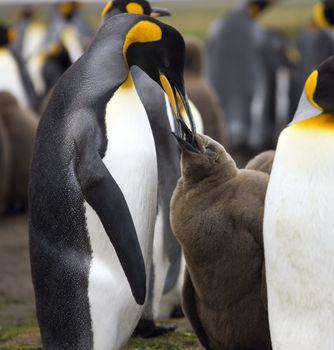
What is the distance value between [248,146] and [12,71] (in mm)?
3354

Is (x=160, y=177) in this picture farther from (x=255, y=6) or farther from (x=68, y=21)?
(x=68, y=21)

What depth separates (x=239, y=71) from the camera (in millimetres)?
14328

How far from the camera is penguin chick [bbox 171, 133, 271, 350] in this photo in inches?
165

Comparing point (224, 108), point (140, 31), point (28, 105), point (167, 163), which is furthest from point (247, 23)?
point (140, 31)

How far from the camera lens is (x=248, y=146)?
13719 mm

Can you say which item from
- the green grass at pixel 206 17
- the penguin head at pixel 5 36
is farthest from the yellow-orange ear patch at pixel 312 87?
the green grass at pixel 206 17

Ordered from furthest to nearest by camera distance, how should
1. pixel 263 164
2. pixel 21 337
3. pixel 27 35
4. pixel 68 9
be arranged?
pixel 27 35
pixel 68 9
pixel 21 337
pixel 263 164

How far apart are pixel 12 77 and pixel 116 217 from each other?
8.25 m

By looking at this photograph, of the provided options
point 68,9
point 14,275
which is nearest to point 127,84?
point 14,275

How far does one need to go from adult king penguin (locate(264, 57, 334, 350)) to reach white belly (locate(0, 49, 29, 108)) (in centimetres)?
811

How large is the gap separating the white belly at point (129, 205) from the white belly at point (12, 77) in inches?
306

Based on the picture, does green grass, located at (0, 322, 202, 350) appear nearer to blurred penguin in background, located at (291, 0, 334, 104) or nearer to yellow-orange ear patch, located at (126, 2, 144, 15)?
yellow-orange ear patch, located at (126, 2, 144, 15)

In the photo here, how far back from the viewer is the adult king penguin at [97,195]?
3.93 metres

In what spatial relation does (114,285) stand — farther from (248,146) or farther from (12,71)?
(248,146)
